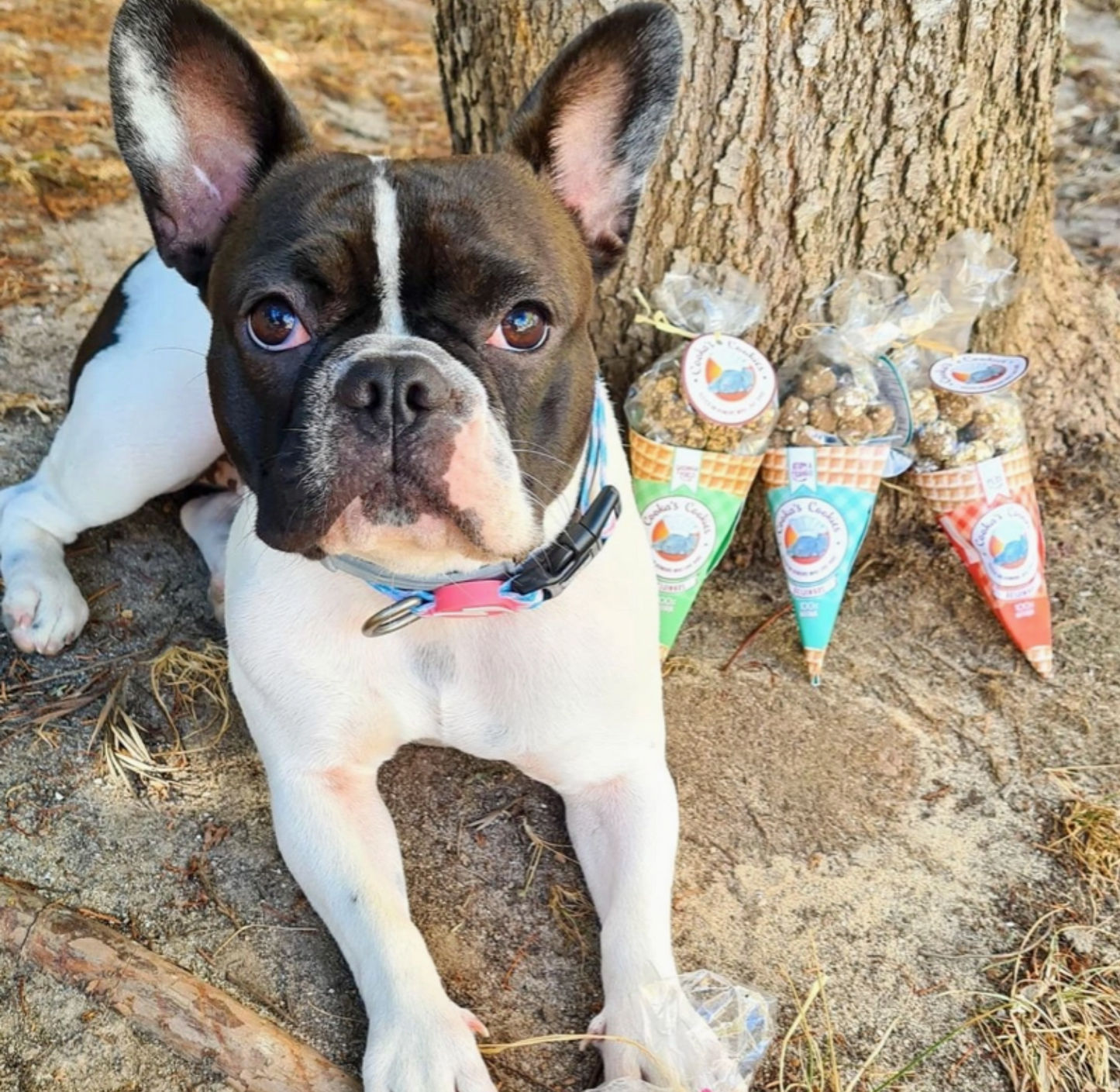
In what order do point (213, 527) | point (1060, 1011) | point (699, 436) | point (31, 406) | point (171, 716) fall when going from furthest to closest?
point (31, 406), point (213, 527), point (699, 436), point (171, 716), point (1060, 1011)

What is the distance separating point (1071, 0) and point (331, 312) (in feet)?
20.5

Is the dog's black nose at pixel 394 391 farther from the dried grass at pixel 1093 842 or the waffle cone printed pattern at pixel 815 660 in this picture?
the dried grass at pixel 1093 842

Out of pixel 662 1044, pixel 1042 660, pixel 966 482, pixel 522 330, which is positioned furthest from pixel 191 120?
pixel 1042 660

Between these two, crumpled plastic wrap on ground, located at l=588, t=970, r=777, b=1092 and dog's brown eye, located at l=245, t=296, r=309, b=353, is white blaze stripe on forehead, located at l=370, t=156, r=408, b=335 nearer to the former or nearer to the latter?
dog's brown eye, located at l=245, t=296, r=309, b=353

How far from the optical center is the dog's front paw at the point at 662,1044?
2010mm

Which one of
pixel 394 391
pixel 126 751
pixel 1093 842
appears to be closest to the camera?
pixel 394 391

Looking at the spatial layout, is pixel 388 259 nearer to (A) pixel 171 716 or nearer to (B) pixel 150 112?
(B) pixel 150 112

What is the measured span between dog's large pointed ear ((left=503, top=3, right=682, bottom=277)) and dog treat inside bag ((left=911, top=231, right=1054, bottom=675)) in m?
1.05

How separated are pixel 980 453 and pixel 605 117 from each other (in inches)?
53.4

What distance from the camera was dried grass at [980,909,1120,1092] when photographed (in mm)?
2086

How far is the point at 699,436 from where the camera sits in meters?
2.86

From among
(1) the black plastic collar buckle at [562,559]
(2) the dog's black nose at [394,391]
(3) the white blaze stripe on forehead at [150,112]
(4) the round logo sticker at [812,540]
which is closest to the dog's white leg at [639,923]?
(1) the black plastic collar buckle at [562,559]

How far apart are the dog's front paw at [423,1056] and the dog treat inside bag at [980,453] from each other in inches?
68.0

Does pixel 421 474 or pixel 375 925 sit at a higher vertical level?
pixel 421 474
